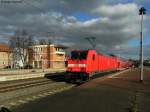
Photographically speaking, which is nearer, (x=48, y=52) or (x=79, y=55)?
(x=79, y=55)

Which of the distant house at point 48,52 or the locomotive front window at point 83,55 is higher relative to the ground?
the distant house at point 48,52

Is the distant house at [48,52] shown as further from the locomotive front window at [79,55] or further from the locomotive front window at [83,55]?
the locomotive front window at [83,55]

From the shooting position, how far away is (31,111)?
13305 millimetres

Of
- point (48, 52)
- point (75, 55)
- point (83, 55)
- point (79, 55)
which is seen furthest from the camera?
point (48, 52)

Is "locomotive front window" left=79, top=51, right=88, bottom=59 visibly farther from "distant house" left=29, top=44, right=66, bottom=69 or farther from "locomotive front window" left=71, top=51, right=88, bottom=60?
"distant house" left=29, top=44, right=66, bottom=69

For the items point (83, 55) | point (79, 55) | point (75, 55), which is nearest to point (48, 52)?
point (75, 55)

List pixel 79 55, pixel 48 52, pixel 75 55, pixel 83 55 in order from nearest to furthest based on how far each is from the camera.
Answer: pixel 83 55, pixel 79 55, pixel 75 55, pixel 48 52

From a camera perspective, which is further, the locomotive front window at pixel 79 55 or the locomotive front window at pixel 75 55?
the locomotive front window at pixel 75 55

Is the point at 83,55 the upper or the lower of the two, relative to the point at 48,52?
lower

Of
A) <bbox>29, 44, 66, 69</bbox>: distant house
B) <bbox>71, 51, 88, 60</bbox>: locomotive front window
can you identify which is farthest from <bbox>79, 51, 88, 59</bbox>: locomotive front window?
<bbox>29, 44, 66, 69</bbox>: distant house

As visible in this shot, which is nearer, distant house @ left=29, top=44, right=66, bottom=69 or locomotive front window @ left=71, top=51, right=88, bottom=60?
locomotive front window @ left=71, top=51, right=88, bottom=60

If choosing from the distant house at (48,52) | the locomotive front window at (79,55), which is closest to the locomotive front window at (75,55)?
the locomotive front window at (79,55)

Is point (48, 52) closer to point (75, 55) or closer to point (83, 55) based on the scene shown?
point (75, 55)

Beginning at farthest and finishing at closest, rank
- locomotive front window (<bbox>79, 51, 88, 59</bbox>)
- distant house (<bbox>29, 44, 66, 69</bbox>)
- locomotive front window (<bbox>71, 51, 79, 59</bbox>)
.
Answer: distant house (<bbox>29, 44, 66, 69</bbox>) < locomotive front window (<bbox>71, 51, 79, 59</bbox>) < locomotive front window (<bbox>79, 51, 88, 59</bbox>)
